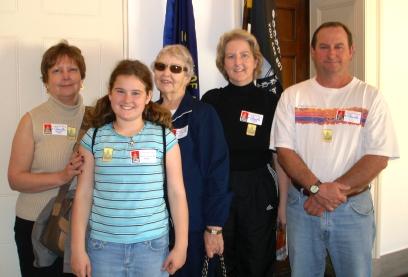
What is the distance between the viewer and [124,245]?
61.7 inches

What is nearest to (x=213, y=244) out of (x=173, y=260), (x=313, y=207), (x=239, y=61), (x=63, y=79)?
(x=173, y=260)

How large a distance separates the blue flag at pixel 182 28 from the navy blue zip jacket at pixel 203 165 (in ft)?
2.64

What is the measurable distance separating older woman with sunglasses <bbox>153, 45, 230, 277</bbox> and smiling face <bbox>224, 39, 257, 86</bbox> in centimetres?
37

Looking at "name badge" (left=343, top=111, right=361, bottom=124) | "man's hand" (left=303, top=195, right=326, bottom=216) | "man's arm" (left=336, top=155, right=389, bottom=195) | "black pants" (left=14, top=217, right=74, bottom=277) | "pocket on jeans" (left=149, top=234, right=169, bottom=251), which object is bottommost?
"black pants" (left=14, top=217, right=74, bottom=277)

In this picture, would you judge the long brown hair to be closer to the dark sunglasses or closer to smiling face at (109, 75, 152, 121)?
smiling face at (109, 75, 152, 121)

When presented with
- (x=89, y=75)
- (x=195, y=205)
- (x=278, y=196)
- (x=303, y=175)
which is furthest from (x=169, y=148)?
(x=89, y=75)

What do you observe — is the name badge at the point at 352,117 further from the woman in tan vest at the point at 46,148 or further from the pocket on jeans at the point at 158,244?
the woman in tan vest at the point at 46,148

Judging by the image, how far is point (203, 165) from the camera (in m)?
1.91

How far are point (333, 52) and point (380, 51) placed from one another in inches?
59.1

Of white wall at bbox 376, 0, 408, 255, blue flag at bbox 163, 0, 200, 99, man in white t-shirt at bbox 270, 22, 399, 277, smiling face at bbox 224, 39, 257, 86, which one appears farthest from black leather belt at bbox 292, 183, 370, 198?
white wall at bbox 376, 0, 408, 255

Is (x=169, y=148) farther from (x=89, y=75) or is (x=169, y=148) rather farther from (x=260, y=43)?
(x=260, y=43)

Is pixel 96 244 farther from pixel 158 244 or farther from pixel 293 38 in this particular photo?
pixel 293 38

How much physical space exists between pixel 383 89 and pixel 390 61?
26cm

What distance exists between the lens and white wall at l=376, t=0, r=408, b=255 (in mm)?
3422
